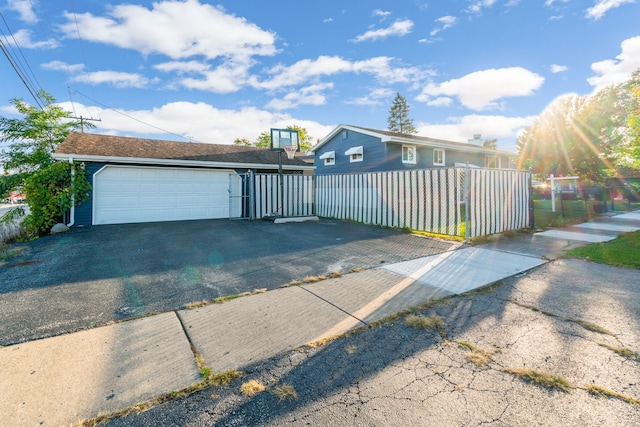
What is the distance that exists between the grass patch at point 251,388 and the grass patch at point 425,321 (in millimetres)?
1596

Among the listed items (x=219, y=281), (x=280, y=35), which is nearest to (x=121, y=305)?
(x=219, y=281)

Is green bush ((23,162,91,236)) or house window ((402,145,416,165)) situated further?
house window ((402,145,416,165))

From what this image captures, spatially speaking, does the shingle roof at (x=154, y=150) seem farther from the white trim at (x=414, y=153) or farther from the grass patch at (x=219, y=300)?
the grass patch at (x=219, y=300)

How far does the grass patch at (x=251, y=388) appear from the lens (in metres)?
1.90

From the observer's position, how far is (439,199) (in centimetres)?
768

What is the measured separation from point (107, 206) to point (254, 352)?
11485 millimetres

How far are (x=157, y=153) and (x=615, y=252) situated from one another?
1511 centimetres

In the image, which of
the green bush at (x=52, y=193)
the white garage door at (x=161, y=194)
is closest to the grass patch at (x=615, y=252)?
the white garage door at (x=161, y=194)

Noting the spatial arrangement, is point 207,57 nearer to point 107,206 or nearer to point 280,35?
point 280,35

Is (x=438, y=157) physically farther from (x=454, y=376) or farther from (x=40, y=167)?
(x=40, y=167)

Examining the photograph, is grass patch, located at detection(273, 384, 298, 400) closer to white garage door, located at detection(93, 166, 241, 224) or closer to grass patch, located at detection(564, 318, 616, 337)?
grass patch, located at detection(564, 318, 616, 337)

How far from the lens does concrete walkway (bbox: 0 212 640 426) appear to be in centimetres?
187

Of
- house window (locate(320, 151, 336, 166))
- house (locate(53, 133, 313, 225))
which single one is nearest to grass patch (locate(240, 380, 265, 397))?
house (locate(53, 133, 313, 225))

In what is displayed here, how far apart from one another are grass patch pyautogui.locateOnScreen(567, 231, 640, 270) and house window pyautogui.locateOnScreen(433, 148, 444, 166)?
10734 millimetres
